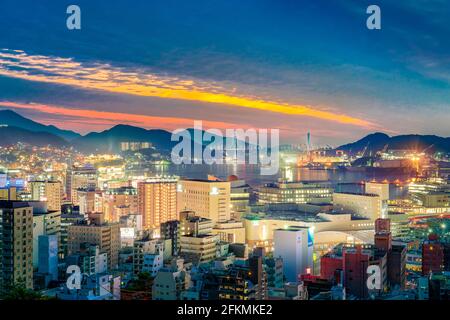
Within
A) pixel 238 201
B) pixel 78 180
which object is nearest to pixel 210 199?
pixel 238 201

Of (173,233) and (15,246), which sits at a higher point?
(15,246)

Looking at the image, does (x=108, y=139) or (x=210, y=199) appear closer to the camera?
(x=210, y=199)

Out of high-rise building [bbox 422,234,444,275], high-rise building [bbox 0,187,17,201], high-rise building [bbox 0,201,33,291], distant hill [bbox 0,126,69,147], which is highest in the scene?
distant hill [bbox 0,126,69,147]

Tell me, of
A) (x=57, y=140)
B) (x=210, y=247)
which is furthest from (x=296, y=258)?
(x=57, y=140)


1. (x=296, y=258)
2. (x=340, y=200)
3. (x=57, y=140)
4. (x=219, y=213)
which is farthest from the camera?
(x=57, y=140)

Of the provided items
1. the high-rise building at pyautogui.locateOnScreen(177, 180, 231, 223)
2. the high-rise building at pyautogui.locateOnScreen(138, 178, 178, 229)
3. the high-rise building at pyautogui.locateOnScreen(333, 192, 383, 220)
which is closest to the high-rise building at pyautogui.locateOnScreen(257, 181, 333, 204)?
the high-rise building at pyautogui.locateOnScreen(333, 192, 383, 220)

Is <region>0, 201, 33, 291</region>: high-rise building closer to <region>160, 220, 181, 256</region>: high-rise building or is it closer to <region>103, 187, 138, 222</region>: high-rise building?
<region>160, 220, 181, 256</region>: high-rise building

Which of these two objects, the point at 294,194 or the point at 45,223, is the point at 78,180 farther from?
the point at 45,223
